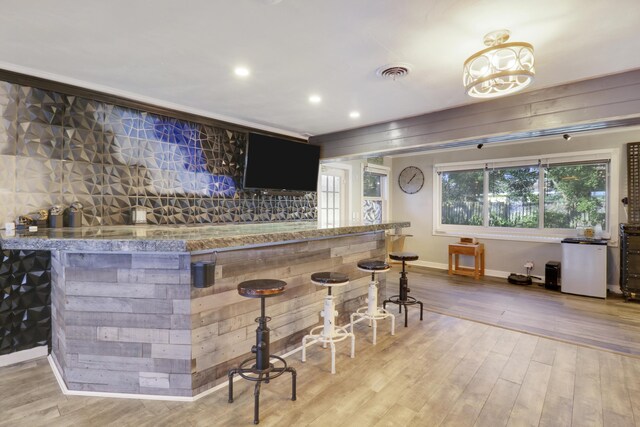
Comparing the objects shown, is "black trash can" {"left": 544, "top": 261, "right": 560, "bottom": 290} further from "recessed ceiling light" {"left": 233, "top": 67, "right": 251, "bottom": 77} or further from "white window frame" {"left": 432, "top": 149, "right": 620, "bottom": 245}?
"recessed ceiling light" {"left": 233, "top": 67, "right": 251, "bottom": 77}

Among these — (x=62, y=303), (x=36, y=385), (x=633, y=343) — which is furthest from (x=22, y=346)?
(x=633, y=343)

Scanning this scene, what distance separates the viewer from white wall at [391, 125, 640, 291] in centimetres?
473

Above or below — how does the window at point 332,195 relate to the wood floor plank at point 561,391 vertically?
above

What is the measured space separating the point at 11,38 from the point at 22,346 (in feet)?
7.96

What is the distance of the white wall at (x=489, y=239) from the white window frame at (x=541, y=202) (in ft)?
0.22

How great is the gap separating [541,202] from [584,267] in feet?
4.33

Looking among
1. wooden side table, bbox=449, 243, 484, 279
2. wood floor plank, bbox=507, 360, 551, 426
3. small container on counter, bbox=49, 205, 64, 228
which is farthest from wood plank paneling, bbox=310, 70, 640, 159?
small container on counter, bbox=49, 205, 64, 228

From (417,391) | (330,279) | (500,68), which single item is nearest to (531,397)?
(417,391)

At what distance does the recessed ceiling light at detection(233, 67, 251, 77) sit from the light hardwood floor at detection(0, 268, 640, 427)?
2537 millimetres

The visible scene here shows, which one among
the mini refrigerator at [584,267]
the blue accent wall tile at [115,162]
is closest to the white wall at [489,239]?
the mini refrigerator at [584,267]

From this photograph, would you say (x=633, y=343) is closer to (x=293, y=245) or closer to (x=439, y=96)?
(x=439, y=96)

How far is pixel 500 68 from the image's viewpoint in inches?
77.4

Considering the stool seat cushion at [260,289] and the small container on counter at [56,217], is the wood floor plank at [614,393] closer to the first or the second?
the stool seat cushion at [260,289]

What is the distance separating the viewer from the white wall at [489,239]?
4.73 m
